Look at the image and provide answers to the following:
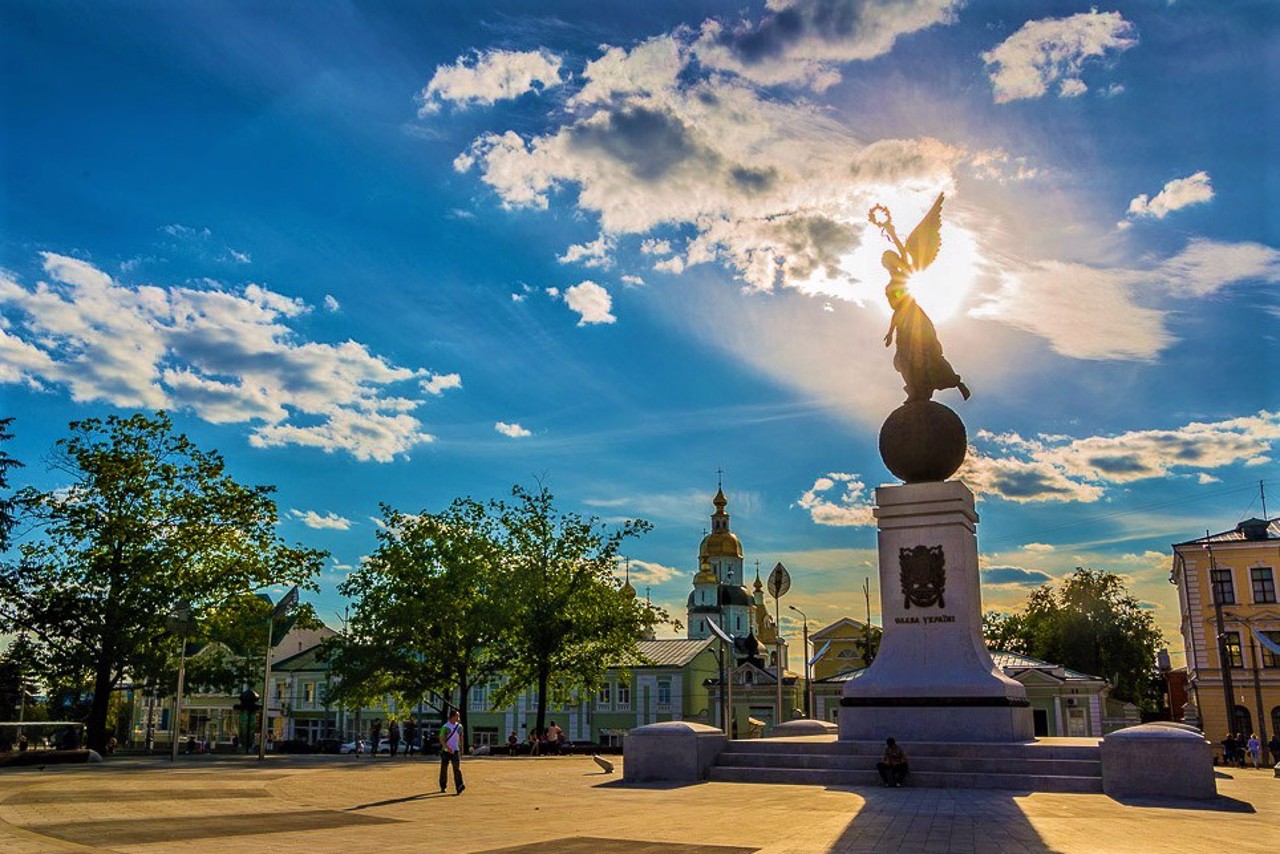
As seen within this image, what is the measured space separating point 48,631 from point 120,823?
24.0 meters

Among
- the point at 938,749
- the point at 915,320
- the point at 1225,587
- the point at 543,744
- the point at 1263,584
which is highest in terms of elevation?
the point at 915,320

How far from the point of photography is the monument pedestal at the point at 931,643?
2041 centimetres

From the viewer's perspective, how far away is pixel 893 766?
681 inches

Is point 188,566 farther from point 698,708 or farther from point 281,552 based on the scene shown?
point 698,708

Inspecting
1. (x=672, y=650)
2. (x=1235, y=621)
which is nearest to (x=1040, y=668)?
(x=1235, y=621)

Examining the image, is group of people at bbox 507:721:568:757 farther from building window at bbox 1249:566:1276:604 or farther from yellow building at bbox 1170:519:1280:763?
building window at bbox 1249:566:1276:604

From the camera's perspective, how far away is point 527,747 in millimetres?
39688

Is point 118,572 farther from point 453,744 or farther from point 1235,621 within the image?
point 1235,621

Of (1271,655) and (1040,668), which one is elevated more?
(1271,655)

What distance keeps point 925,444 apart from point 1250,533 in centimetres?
4303

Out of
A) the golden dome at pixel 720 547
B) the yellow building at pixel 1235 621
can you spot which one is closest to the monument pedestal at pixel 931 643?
the yellow building at pixel 1235 621

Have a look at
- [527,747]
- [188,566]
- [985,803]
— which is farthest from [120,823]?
[527,747]

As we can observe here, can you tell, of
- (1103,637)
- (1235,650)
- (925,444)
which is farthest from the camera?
(1103,637)

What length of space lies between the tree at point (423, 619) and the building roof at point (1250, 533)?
40.6 m
